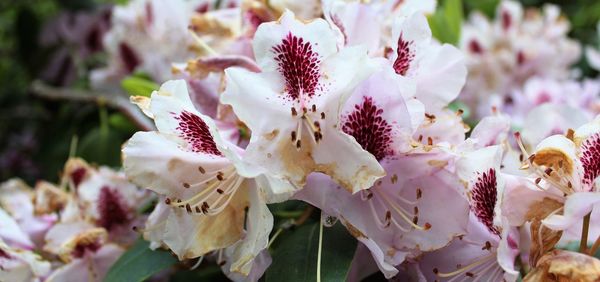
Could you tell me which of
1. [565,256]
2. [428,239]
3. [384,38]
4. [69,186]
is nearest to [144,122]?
[69,186]

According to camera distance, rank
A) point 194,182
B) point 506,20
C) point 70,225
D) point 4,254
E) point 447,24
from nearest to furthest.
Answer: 1. point 194,182
2. point 4,254
3. point 70,225
4. point 447,24
5. point 506,20

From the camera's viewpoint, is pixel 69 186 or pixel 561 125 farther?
pixel 69 186

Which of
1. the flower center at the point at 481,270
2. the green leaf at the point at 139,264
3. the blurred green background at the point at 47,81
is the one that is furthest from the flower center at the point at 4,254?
the blurred green background at the point at 47,81

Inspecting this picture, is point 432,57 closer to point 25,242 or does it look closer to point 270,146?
point 270,146

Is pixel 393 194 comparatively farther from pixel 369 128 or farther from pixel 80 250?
pixel 80 250

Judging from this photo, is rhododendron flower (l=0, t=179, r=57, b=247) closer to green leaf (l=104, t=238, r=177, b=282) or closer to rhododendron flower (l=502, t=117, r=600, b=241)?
green leaf (l=104, t=238, r=177, b=282)

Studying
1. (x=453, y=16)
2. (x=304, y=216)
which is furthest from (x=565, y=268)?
(x=453, y=16)

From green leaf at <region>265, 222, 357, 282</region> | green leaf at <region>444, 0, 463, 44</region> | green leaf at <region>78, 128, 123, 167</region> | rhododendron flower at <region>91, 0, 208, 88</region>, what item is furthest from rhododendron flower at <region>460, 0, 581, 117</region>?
green leaf at <region>265, 222, 357, 282</region>
